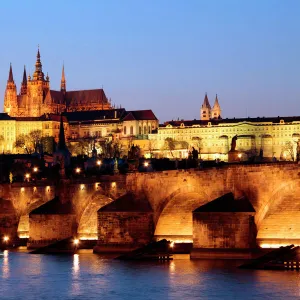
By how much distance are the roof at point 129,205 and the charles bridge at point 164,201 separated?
6 centimetres

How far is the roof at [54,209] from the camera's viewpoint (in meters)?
61.5

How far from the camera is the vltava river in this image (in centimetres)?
4072

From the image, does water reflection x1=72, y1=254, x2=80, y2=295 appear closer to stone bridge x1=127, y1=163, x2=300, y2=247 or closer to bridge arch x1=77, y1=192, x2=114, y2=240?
stone bridge x1=127, y1=163, x2=300, y2=247

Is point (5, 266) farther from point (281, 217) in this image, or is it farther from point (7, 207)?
point (7, 207)

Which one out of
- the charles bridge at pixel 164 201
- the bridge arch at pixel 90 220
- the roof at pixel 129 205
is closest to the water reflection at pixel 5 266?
the charles bridge at pixel 164 201

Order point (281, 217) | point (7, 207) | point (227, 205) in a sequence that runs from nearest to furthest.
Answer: point (281, 217) < point (227, 205) < point (7, 207)

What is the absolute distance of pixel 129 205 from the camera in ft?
178

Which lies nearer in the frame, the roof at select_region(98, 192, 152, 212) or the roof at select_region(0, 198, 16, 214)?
the roof at select_region(98, 192, 152, 212)

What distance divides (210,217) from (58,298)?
336 inches

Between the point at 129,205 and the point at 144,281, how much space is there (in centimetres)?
1036

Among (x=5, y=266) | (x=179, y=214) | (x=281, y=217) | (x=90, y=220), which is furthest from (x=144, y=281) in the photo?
(x=90, y=220)

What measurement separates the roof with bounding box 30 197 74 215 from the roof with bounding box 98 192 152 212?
7.14 meters

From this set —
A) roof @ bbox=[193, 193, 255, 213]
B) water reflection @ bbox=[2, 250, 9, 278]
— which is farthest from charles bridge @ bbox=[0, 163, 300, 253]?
water reflection @ bbox=[2, 250, 9, 278]

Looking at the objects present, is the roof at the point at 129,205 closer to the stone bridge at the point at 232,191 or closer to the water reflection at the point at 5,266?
the stone bridge at the point at 232,191
